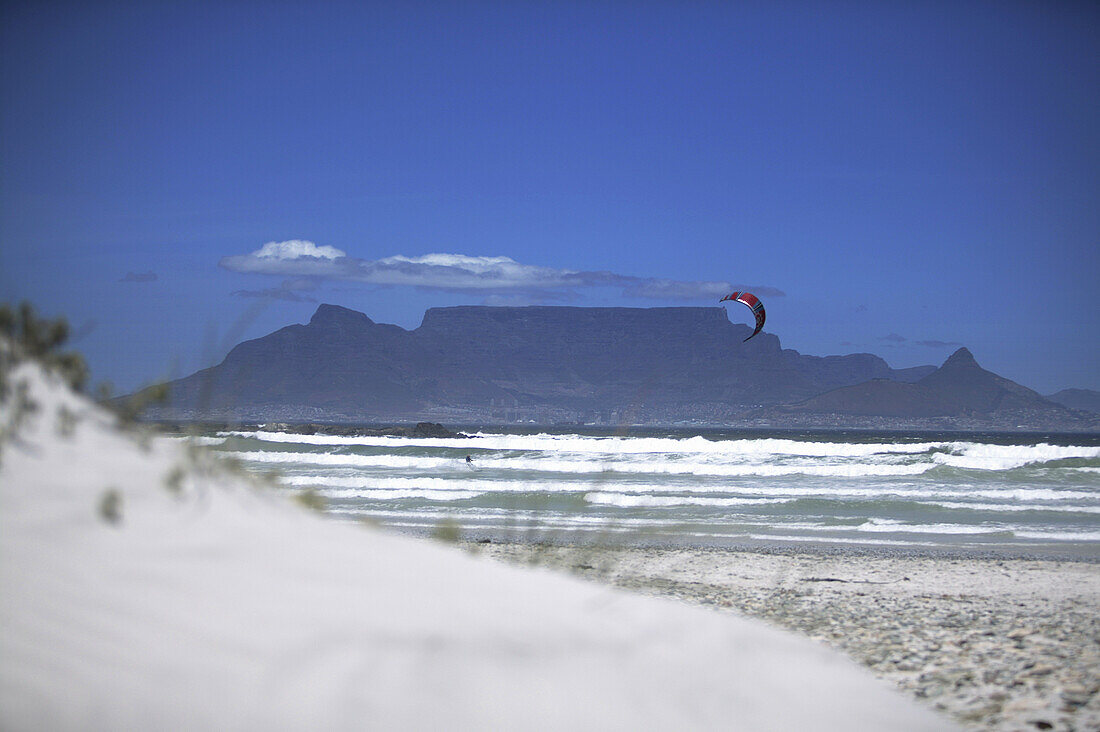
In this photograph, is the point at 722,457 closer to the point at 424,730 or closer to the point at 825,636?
the point at 825,636

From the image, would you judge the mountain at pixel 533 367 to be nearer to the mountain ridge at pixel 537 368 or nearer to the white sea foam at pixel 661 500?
the mountain ridge at pixel 537 368

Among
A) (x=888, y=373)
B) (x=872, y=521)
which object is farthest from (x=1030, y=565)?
(x=888, y=373)

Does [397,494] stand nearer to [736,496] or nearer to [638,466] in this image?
[736,496]

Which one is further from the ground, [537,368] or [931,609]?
[537,368]

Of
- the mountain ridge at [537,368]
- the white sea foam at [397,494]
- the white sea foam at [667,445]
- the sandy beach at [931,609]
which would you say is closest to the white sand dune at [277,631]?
the sandy beach at [931,609]

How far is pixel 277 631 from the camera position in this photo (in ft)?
8.14

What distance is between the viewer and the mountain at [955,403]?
11794 cm

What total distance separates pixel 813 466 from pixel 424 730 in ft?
81.6

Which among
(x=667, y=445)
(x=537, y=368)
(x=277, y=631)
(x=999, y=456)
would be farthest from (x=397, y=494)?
(x=537, y=368)

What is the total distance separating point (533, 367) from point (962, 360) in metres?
71.2

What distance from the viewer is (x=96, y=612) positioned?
2.35 m

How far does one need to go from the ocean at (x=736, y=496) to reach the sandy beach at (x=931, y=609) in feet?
2.25

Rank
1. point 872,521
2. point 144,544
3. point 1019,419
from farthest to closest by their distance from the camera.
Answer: point 1019,419 → point 872,521 → point 144,544

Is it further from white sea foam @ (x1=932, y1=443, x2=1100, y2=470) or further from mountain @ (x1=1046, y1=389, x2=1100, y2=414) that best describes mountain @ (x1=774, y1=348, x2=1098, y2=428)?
white sea foam @ (x1=932, y1=443, x2=1100, y2=470)
